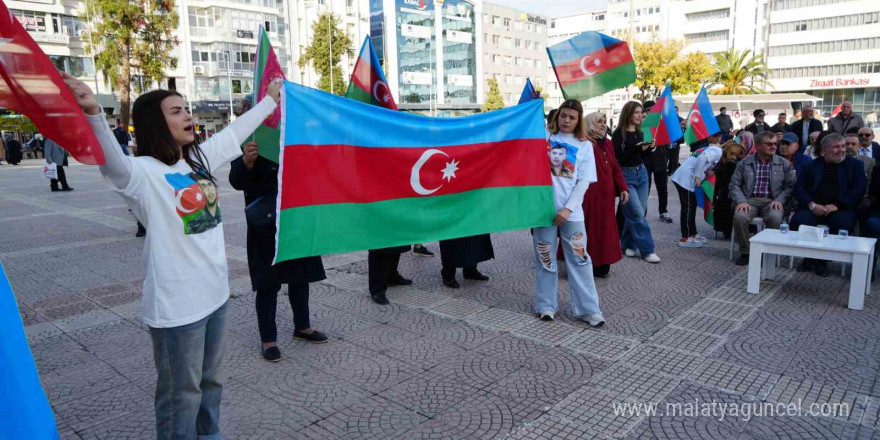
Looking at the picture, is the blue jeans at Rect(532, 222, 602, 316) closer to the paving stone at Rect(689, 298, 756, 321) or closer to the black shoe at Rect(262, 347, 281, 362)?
the paving stone at Rect(689, 298, 756, 321)

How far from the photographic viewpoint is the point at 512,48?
97000mm

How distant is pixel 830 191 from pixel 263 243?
6515 mm

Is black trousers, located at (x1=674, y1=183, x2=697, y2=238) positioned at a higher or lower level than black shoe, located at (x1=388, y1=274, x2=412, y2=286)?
higher

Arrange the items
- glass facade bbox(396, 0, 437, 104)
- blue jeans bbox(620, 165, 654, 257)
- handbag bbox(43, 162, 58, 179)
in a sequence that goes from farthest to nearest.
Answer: glass facade bbox(396, 0, 437, 104) < handbag bbox(43, 162, 58, 179) < blue jeans bbox(620, 165, 654, 257)

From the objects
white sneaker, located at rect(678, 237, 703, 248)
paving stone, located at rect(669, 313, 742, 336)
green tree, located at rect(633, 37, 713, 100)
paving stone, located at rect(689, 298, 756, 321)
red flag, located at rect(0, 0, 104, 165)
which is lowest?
paving stone, located at rect(669, 313, 742, 336)

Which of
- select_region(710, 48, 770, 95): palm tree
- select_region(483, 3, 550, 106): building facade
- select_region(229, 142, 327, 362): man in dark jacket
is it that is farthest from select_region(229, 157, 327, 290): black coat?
select_region(483, 3, 550, 106): building facade

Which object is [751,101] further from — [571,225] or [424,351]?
A: [424,351]

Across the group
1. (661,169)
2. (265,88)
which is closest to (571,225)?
(265,88)

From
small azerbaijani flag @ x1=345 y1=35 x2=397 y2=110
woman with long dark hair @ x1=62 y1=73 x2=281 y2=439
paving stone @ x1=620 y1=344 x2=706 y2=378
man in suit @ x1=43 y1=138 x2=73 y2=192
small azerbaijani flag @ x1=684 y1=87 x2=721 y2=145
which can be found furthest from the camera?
man in suit @ x1=43 y1=138 x2=73 y2=192

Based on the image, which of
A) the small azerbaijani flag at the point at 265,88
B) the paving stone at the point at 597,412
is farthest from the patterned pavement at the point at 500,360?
the small azerbaijani flag at the point at 265,88

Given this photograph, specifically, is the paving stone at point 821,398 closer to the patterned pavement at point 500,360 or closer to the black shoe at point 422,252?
the patterned pavement at point 500,360

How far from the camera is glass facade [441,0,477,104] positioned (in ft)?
304

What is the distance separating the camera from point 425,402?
12.6 feet

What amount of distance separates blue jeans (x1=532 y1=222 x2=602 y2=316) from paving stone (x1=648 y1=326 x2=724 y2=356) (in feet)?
1.88
